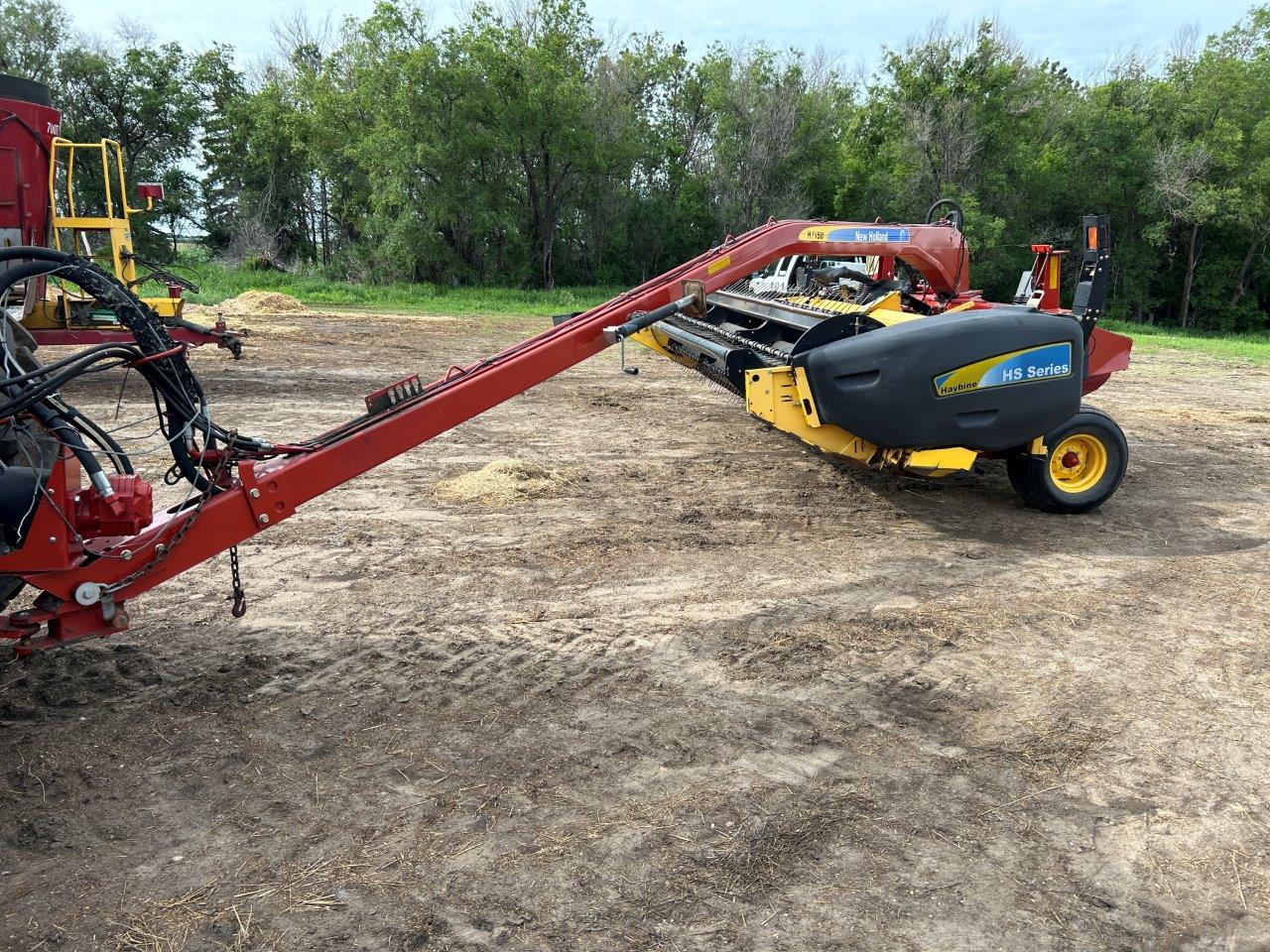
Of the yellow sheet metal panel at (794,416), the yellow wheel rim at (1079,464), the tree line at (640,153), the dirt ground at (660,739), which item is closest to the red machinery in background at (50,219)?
the dirt ground at (660,739)

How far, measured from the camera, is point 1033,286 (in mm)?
7516

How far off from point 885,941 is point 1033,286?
625 centimetres

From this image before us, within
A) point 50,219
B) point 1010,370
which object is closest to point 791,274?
point 1010,370

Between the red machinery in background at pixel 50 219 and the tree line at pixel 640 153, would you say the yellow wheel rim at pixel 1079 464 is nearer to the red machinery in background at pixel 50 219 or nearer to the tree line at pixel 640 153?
the red machinery in background at pixel 50 219

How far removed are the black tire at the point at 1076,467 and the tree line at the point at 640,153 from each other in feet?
77.1

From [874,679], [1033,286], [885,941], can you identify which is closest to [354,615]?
[874,679]

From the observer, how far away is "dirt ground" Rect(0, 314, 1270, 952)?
2619 mm

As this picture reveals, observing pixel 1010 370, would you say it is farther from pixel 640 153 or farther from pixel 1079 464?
pixel 640 153

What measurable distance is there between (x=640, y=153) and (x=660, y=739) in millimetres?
29432

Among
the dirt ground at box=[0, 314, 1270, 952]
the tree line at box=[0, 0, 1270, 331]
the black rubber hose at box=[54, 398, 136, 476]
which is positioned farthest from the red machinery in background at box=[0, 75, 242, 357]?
the tree line at box=[0, 0, 1270, 331]

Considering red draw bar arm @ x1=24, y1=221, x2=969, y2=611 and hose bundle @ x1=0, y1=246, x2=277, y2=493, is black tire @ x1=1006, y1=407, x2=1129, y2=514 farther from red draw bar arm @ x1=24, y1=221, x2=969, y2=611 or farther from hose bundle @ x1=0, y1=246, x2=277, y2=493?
hose bundle @ x1=0, y1=246, x2=277, y2=493

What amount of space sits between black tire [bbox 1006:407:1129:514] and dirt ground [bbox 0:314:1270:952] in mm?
237

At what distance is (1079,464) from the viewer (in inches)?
258

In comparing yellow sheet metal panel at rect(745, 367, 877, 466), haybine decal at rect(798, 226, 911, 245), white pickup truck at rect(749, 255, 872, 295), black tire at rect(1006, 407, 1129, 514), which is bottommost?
black tire at rect(1006, 407, 1129, 514)
